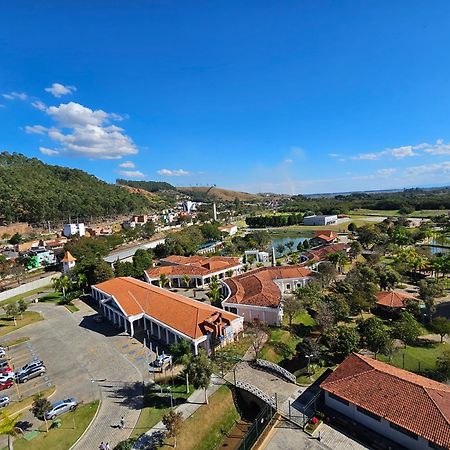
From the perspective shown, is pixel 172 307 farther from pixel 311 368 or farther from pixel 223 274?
pixel 223 274

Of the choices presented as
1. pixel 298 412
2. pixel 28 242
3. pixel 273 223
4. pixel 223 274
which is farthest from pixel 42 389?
pixel 273 223

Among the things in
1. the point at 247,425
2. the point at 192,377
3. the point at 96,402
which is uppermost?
the point at 192,377

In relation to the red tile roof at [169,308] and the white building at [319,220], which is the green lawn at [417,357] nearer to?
the red tile roof at [169,308]

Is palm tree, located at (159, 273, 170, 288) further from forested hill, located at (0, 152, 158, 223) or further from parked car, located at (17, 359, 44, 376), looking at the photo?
forested hill, located at (0, 152, 158, 223)

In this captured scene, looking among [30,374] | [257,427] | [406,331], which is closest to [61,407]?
[30,374]

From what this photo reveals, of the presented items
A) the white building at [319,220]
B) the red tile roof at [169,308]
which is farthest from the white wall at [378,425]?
the white building at [319,220]
